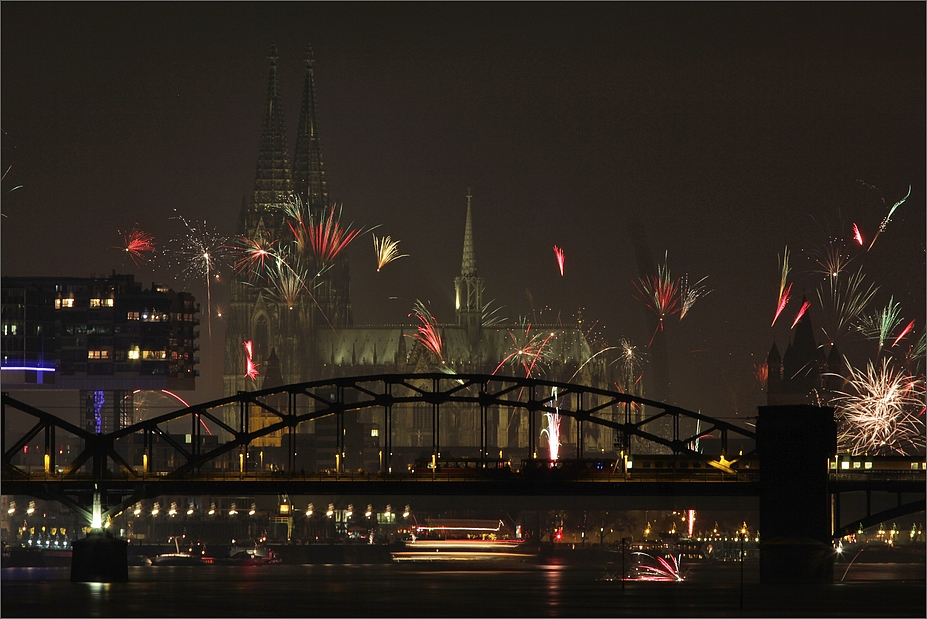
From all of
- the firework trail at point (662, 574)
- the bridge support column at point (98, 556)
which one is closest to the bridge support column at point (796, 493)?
the firework trail at point (662, 574)

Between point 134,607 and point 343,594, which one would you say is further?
point 343,594

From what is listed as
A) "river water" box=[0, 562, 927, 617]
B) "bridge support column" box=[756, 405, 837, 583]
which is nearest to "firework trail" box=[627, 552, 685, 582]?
"river water" box=[0, 562, 927, 617]

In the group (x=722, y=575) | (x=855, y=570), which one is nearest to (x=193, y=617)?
(x=722, y=575)

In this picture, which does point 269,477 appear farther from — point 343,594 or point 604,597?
point 604,597

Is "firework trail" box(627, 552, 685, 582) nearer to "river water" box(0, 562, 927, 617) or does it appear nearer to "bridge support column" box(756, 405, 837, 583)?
"river water" box(0, 562, 927, 617)

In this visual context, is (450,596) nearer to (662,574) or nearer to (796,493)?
(796,493)

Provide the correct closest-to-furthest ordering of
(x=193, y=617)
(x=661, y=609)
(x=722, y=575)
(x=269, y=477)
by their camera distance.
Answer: (x=193, y=617)
(x=661, y=609)
(x=269, y=477)
(x=722, y=575)

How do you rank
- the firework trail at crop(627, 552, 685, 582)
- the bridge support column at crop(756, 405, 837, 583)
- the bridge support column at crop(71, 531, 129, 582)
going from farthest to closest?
the firework trail at crop(627, 552, 685, 582) → the bridge support column at crop(71, 531, 129, 582) → the bridge support column at crop(756, 405, 837, 583)
